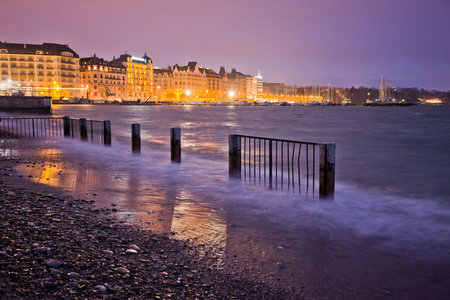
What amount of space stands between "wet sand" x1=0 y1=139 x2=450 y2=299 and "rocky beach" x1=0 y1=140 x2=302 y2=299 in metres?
0.32

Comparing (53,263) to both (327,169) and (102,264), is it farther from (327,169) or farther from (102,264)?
(327,169)

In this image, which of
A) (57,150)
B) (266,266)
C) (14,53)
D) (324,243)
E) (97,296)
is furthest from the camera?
(14,53)

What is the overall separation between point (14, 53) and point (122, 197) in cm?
18098

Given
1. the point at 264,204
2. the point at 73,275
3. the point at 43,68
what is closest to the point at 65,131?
the point at 264,204

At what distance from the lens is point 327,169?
10586 millimetres

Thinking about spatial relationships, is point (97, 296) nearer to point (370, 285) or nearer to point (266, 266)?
point (266, 266)

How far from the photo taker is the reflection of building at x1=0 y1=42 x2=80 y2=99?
539 feet

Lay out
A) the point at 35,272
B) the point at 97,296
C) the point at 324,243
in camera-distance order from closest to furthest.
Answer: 1. the point at 97,296
2. the point at 35,272
3. the point at 324,243

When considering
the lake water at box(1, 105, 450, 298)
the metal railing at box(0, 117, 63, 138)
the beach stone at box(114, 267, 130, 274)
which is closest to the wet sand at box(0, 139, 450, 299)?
the lake water at box(1, 105, 450, 298)

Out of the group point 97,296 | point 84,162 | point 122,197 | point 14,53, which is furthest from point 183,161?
point 14,53

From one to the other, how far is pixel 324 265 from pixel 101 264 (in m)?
3.47

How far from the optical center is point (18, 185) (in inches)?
450

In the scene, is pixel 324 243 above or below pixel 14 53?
below

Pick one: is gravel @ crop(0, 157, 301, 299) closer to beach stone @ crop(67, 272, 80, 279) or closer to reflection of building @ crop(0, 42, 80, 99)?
beach stone @ crop(67, 272, 80, 279)
